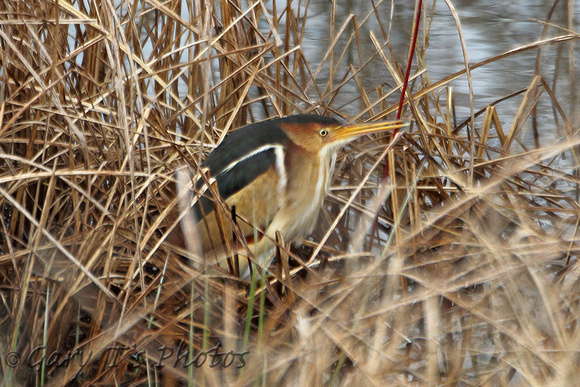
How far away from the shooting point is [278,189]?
1987mm

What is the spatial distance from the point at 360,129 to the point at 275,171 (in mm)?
242

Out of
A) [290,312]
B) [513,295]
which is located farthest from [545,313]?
[290,312]

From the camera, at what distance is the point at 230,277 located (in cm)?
174

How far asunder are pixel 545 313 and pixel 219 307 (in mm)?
699

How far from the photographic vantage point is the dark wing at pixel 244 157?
1938 mm

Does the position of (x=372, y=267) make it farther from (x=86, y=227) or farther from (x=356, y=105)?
(x=356, y=105)

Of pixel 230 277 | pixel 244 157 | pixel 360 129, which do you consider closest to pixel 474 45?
pixel 360 129

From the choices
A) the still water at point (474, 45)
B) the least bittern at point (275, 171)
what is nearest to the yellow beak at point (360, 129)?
the least bittern at point (275, 171)

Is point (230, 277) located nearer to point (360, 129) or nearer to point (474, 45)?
point (360, 129)

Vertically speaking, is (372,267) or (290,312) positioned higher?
(372,267)

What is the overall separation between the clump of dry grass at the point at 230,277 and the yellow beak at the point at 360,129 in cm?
8

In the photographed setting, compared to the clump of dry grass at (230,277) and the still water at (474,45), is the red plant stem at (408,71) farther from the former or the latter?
the still water at (474,45)

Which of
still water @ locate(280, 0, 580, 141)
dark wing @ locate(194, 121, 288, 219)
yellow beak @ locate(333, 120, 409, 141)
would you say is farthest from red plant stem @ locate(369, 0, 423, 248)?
still water @ locate(280, 0, 580, 141)

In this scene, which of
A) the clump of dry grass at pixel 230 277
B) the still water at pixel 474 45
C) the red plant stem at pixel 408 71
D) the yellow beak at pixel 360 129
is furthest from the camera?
the still water at pixel 474 45
